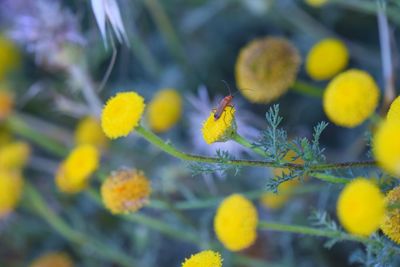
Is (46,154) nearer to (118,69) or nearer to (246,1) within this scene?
(118,69)

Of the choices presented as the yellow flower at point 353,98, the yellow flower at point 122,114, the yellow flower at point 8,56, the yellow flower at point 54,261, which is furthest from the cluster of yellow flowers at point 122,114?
the yellow flower at point 8,56

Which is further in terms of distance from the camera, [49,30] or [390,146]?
[49,30]

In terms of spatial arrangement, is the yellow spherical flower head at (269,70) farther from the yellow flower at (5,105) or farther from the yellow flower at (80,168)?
the yellow flower at (5,105)

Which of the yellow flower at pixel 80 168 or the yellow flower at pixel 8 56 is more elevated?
the yellow flower at pixel 8 56

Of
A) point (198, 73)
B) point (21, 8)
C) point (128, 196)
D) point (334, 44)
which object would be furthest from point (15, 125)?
point (334, 44)

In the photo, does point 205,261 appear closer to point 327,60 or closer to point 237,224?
point 237,224

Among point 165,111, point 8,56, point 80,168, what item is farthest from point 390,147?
point 8,56
